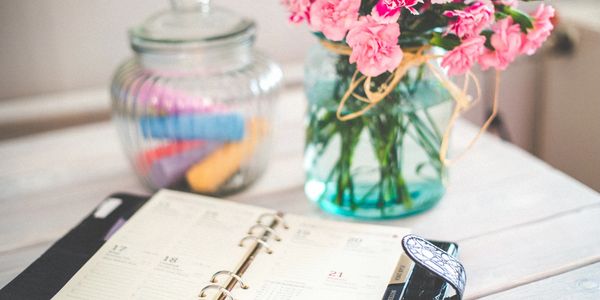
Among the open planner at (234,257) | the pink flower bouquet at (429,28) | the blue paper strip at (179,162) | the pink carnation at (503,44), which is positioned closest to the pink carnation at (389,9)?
the pink flower bouquet at (429,28)

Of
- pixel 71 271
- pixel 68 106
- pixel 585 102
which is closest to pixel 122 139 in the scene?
pixel 71 271

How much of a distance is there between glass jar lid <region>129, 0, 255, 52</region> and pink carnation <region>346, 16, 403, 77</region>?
10.5 inches

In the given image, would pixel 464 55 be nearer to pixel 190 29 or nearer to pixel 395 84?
pixel 395 84

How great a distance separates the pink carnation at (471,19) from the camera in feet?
1.92

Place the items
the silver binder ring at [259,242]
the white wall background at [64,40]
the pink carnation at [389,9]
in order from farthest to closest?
the white wall background at [64,40] < the silver binder ring at [259,242] < the pink carnation at [389,9]

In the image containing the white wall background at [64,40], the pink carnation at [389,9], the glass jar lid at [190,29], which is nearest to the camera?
the pink carnation at [389,9]

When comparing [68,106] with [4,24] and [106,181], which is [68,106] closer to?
[4,24]

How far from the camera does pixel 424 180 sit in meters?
0.77

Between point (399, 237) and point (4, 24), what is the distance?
2.70ft

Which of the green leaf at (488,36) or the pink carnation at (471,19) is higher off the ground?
the pink carnation at (471,19)

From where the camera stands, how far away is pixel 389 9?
0.57 metres

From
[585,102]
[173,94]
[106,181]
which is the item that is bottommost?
[585,102]

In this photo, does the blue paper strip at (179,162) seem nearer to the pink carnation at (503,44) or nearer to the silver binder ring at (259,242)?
the silver binder ring at (259,242)

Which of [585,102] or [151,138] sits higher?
[151,138]
